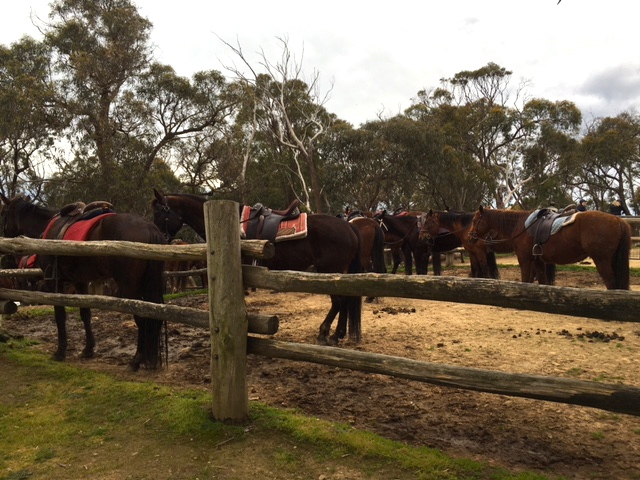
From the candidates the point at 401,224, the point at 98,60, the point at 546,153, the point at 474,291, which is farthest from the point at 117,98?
the point at 546,153

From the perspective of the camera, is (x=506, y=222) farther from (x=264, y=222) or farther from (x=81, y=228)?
(x=81, y=228)

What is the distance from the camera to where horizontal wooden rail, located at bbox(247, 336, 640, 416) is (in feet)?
7.43

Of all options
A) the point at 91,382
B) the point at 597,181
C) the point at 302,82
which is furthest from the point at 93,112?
the point at 597,181

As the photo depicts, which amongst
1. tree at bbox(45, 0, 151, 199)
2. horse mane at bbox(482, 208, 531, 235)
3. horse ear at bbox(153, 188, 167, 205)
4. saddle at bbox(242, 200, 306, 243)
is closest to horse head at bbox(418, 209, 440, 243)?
horse mane at bbox(482, 208, 531, 235)

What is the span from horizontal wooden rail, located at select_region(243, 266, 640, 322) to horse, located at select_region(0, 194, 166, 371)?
5.77ft

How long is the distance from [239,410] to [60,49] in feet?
74.2

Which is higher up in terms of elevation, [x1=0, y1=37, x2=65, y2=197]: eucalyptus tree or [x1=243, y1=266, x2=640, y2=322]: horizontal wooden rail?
[x1=0, y1=37, x2=65, y2=197]: eucalyptus tree

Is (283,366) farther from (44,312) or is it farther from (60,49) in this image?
(60,49)

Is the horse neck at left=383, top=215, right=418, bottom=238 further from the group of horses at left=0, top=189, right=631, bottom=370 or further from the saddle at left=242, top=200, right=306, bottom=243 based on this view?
the saddle at left=242, top=200, right=306, bottom=243

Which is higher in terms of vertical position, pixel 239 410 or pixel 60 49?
pixel 60 49

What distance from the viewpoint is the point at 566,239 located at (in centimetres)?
705

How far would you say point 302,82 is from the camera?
93.5 ft

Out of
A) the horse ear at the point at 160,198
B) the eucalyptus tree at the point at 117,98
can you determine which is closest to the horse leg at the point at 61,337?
the horse ear at the point at 160,198

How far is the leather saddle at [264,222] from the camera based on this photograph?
5965 mm
